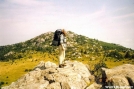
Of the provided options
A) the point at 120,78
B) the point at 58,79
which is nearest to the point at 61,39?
the point at 58,79

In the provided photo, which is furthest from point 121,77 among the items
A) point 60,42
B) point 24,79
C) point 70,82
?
point 24,79

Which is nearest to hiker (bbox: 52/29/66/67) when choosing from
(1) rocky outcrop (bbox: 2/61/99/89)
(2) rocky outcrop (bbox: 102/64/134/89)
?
(1) rocky outcrop (bbox: 2/61/99/89)

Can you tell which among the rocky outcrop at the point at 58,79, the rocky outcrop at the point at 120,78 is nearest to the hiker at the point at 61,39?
the rocky outcrop at the point at 58,79

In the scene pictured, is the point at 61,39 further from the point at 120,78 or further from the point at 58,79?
the point at 120,78

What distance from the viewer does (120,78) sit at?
19.3 meters

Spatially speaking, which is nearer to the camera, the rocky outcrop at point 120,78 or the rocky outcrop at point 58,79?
the rocky outcrop at point 120,78

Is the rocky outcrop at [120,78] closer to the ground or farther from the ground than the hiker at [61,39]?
closer to the ground

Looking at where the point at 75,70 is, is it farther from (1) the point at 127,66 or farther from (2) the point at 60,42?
(1) the point at 127,66

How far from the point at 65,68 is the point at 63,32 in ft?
16.2

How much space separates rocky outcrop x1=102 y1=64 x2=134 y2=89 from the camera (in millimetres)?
18641

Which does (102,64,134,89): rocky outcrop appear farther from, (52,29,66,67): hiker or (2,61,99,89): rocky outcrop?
(52,29,66,67): hiker

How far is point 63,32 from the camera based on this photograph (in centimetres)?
2456

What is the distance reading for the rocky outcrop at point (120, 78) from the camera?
18.6 metres

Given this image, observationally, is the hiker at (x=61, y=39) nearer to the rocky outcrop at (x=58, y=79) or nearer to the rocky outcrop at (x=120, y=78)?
the rocky outcrop at (x=58, y=79)
